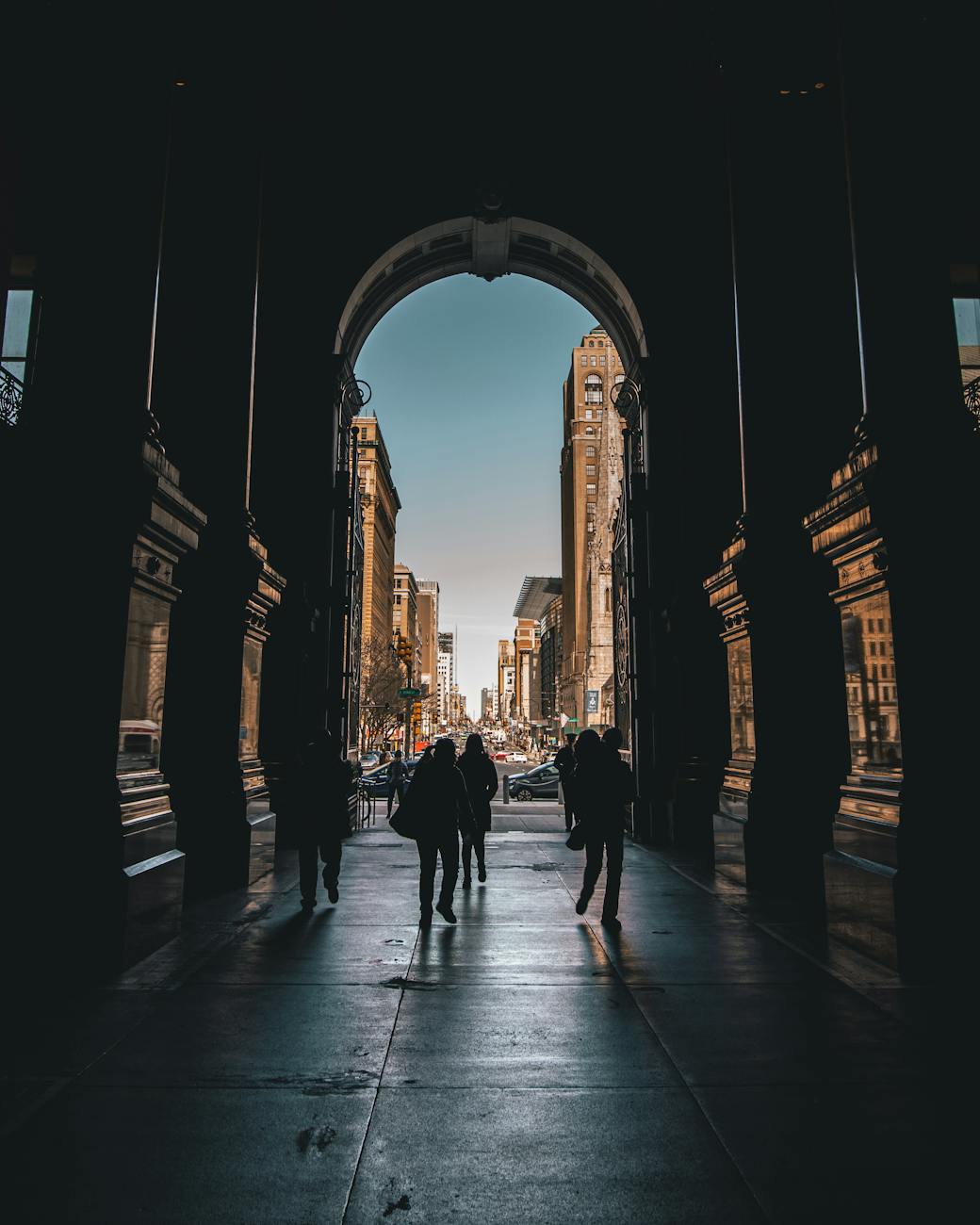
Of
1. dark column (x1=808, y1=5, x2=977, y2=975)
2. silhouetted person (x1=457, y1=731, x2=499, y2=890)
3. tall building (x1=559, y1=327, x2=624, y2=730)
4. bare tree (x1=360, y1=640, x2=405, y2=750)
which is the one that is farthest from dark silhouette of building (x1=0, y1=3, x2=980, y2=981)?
tall building (x1=559, y1=327, x2=624, y2=730)

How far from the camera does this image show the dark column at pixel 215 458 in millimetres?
10266

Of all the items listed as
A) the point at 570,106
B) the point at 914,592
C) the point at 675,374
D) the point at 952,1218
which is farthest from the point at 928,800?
the point at 570,106

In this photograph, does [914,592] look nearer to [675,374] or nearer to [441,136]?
[675,374]

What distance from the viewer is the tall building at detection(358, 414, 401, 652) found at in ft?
299

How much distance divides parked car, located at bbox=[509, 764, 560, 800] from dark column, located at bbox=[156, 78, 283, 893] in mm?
25731

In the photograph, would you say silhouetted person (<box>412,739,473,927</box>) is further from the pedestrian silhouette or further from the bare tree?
the bare tree

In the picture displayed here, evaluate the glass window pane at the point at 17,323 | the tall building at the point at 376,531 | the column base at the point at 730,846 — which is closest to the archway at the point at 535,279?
the column base at the point at 730,846

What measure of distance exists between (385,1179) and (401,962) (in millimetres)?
3546

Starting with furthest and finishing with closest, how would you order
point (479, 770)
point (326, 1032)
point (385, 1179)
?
1. point (479, 770)
2. point (326, 1032)
3. point (385, 1179)

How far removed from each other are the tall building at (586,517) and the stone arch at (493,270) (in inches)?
2512

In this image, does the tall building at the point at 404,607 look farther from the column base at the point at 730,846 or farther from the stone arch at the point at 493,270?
the column base at the point at 730,846

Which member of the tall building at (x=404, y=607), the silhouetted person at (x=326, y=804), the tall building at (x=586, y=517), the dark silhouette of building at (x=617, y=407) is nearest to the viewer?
the dark silhouette of building at (x=617, y=407)

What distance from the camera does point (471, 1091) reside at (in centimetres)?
409

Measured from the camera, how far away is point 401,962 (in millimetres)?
6707
